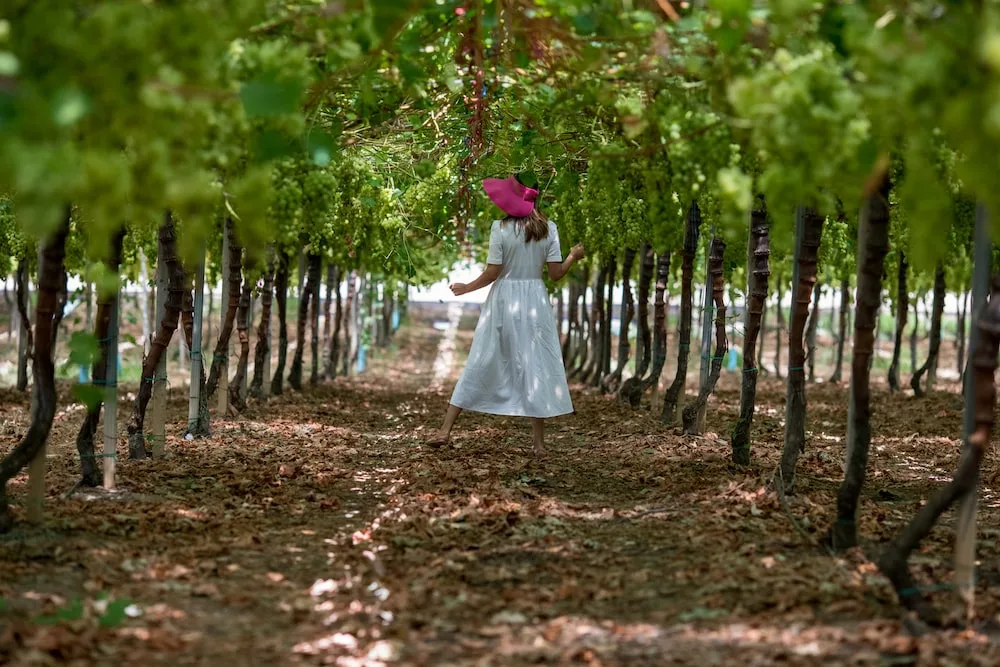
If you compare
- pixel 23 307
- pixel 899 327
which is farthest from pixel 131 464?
pixel 899 327

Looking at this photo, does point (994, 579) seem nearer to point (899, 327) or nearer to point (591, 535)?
point (591, 535)

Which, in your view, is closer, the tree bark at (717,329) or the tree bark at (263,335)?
the tree bark at (717,329)

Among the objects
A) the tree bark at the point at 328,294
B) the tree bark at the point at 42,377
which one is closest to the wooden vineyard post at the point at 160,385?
the tree bark at the point at 42,377

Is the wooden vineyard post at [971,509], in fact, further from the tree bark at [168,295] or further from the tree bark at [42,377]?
the tree bark at [168,295]

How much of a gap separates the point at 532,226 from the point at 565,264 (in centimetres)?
34

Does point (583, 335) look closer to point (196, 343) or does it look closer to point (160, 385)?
point (196, 343)

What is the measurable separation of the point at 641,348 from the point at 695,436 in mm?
3703

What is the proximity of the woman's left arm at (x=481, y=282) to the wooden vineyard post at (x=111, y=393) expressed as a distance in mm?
2169

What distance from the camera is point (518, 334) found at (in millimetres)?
6645

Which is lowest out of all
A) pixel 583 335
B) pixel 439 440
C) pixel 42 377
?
pixel 439 440

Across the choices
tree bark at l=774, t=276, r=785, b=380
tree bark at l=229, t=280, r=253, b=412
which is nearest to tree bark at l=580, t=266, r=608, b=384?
tree bark at l=774, t=276, r=785, b=380

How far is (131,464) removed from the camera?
5.90 m

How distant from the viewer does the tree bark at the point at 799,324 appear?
477cm

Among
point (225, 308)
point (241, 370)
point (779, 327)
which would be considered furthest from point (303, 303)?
point (779, 327)
